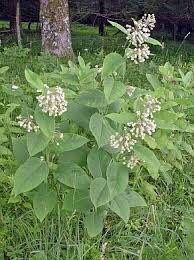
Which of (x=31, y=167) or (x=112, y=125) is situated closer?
(x=31, y=167)

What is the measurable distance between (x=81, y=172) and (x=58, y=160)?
143 mm

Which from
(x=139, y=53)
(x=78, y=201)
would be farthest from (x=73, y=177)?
(x=139, y=53)

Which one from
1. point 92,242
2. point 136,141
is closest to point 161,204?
point 92,242

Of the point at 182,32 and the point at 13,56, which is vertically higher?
the point at 13,56

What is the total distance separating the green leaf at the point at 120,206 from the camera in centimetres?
257

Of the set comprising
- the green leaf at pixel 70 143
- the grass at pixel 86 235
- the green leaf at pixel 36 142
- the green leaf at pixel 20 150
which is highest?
the green leaf at pixel 36 142

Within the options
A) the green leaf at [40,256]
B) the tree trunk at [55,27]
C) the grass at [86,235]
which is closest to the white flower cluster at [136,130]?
the grass at [86,235]

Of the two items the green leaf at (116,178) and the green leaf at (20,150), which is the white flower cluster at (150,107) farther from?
the green leaf at (20,150)

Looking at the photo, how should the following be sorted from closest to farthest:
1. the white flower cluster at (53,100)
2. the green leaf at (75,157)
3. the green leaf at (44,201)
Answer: the white flower cluster at (53,100) < the green leaf at (44,201) < the green leaf at (75,157)

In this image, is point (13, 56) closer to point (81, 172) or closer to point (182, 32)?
point (81, 172)

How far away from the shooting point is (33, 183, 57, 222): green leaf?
2592mm

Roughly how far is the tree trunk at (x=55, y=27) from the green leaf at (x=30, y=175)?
275 inches

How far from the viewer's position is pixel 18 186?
8.22 ft

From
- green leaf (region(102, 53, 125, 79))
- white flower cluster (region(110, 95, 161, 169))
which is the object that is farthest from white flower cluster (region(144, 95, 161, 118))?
green leaf (region(102, 53, 125, 79))
